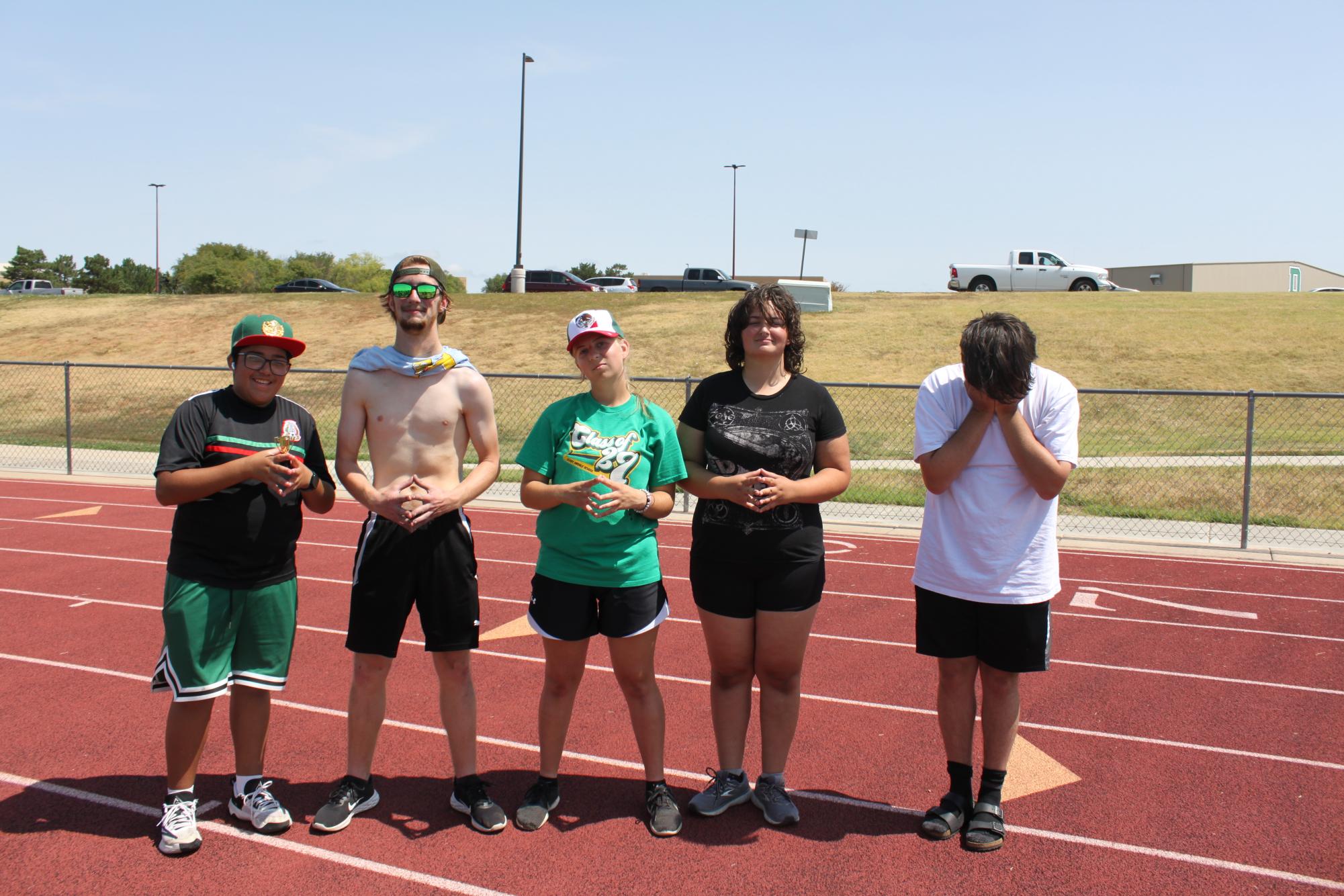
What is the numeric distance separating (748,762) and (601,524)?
59.2 inches

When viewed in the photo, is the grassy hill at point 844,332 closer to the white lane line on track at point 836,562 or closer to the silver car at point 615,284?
the silver car at point 615,284

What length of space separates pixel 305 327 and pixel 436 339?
29.7 meters

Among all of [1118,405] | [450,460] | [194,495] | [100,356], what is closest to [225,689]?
[194,495]

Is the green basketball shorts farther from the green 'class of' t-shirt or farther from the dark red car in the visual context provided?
the dark red car

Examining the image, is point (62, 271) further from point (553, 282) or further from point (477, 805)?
point (477, 805)

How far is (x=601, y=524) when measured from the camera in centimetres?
371

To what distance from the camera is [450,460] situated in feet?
12.5

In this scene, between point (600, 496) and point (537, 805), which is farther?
point (537, 805)

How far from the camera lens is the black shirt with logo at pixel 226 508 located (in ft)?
11.7

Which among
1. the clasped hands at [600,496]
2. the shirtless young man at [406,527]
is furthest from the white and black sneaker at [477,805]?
the clasped hands at [600,496]

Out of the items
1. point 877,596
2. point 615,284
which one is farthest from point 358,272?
point 877,596

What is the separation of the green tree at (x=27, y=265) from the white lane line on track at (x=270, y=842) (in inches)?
3948

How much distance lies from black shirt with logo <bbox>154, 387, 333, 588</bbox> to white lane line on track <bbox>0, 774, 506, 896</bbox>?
92 centimetres

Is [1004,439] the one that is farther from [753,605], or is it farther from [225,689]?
[225,689]
